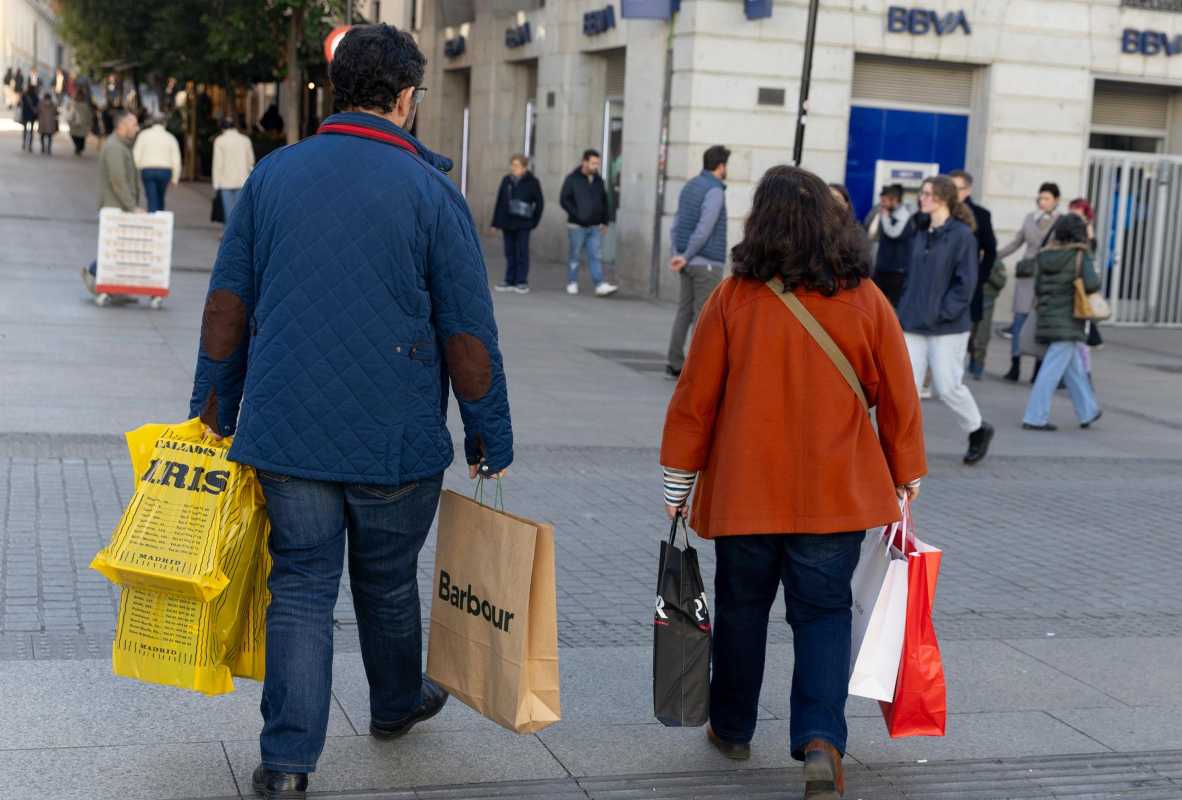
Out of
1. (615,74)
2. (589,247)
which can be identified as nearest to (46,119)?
(615,74)

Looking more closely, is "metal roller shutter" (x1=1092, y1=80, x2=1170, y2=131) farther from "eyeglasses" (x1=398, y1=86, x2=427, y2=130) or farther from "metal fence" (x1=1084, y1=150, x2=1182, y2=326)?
"eyeglasses" (x1=398, y1=86, x2=427, y2=130)

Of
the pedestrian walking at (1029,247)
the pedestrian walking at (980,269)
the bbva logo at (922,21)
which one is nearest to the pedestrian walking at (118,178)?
the pedestrian walking at (980,269)

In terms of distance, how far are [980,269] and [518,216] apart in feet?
24.2

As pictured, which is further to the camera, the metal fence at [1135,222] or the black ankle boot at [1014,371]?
the metal fence at [1135,222]

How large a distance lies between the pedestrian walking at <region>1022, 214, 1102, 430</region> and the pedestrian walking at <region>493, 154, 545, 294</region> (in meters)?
8.82

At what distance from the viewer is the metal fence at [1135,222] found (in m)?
20.1

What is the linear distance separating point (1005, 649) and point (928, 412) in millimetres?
6529

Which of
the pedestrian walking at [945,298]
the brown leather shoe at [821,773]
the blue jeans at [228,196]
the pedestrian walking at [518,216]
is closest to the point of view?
the brown leather shoe at [821,773]

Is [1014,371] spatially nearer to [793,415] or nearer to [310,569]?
[793,415]

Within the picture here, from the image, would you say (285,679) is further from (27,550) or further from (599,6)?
(599,6)

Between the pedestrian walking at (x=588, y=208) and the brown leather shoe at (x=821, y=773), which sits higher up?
the pedestrian walking at (x=588, y=208)

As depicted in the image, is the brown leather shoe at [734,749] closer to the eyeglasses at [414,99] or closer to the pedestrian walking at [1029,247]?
the eyeglasses at [414,99]

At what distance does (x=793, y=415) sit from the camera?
427 centimetres

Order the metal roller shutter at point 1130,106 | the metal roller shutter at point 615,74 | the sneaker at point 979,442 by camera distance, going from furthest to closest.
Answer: the metal roller shutter at point 615,74 < the metal roller shutter at point 1130,106 < the sneaker at point 979,442
